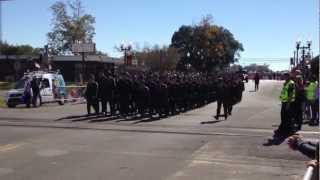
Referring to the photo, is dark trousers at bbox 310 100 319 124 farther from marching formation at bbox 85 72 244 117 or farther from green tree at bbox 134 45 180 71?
green tree at bbox 134 45 180 71

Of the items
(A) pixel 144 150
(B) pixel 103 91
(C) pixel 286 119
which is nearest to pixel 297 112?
(C) pixel 286 119

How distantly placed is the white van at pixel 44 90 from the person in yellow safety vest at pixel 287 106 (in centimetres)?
1736

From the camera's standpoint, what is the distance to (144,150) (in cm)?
1452

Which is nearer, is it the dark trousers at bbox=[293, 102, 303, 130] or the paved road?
the paved road

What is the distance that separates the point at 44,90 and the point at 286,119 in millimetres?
18120

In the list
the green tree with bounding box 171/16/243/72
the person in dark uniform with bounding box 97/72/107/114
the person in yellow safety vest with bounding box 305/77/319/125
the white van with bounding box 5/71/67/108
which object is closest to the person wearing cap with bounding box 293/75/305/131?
the person in yellow safety vest with bounding box 305/77/319/125

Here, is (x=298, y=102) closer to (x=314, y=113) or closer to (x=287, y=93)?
(x=287, y=93)

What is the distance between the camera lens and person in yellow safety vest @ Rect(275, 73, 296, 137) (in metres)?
17.5

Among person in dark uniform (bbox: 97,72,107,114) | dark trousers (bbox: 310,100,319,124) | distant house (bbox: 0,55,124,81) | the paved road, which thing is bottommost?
the paved road

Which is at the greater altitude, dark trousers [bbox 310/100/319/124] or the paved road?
dark trousers [bbox 310/100/319/124]

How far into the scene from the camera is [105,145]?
1536cm

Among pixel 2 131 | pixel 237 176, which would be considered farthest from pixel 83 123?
pixel 237 176

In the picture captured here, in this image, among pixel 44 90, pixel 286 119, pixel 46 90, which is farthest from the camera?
pixel 46 90

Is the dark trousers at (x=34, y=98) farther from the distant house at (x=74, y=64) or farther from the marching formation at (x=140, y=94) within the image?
the distant house at (x=74, y=64)
